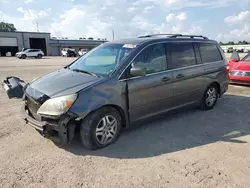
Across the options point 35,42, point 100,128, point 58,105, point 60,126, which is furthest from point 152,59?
point 35,42

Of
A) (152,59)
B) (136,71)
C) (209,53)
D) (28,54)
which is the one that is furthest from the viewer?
(28,54)

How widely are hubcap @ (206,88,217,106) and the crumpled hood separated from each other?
3.25 meters

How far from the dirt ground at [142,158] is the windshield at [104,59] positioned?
1.31 m

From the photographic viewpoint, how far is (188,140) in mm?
4051

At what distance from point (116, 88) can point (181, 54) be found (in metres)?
1.95

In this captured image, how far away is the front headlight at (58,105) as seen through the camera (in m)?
3.29

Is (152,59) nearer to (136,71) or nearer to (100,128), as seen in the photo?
(136,71)

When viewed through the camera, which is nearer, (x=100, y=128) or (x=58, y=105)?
(x=58, y=105)

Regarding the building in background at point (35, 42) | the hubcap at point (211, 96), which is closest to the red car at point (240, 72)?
the hubcap at point (211, 96)

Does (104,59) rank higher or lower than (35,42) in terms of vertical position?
lower

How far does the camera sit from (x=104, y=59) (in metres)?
4.39

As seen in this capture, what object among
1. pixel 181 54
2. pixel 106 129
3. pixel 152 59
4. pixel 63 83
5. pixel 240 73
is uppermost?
pixel 181 54

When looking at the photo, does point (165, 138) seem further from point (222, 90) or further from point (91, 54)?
point (222, 90)

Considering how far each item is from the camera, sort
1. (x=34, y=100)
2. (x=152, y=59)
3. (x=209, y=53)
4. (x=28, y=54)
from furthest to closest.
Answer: (x=28, y=54)
(x=209, y=53)
(x=152, y=59)
(x=34, y=100)
